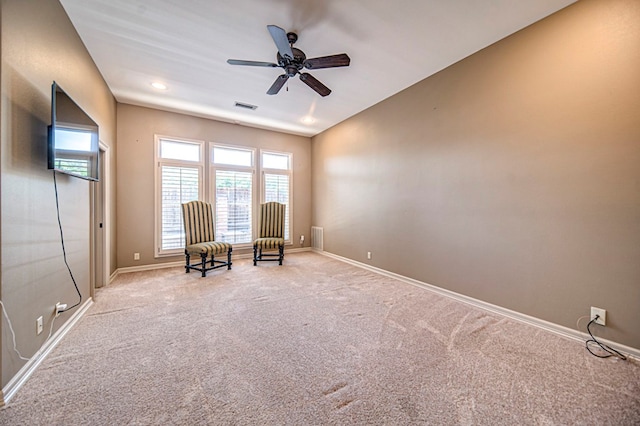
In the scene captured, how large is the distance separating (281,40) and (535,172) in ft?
9.05

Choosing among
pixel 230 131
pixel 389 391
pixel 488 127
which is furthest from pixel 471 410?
pixel 230 131

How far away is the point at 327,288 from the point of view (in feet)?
11.5

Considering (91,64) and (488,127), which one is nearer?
(488,127)

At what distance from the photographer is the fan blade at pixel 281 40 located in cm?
204

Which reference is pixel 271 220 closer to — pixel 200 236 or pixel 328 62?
pixel 200 236

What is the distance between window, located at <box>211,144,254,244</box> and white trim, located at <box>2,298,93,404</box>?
2.75 meters

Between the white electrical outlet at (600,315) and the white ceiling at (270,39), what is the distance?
8.88 feet

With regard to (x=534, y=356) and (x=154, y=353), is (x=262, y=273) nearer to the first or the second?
(x=154, y=353)

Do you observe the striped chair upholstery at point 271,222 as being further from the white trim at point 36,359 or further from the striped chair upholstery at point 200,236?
the white trim at point 36,359

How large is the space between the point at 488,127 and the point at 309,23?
2254 millimetres

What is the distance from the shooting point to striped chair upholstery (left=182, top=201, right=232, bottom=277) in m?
4.12

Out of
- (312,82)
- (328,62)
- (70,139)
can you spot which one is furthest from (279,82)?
(70,139)

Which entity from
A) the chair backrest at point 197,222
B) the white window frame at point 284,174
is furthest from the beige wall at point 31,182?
the white window frame at point 284,174

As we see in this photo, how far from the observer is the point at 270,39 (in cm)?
267
